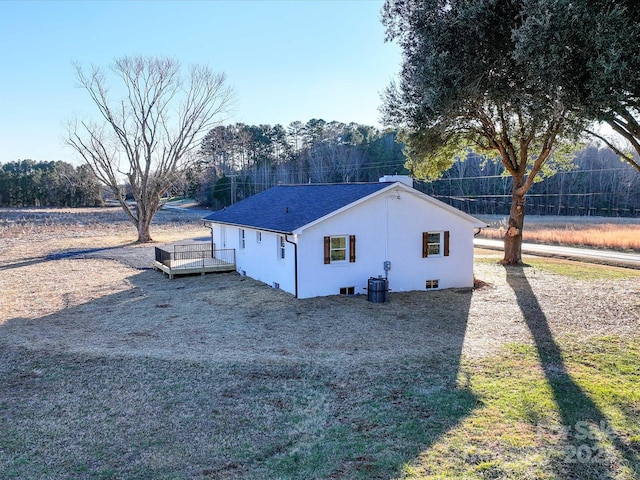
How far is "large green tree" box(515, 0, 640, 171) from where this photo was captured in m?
10.7

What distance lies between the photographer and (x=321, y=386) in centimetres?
887

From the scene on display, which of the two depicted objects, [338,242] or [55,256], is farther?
[55,256]

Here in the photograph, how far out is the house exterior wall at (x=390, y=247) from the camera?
16250 millimetres

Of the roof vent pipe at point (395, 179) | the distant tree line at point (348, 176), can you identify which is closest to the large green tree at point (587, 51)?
the roof vent pipe at point (395, 179)

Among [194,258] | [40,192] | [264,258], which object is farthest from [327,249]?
[40,192]

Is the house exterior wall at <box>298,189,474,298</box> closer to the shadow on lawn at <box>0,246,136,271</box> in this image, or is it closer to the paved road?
the paved road

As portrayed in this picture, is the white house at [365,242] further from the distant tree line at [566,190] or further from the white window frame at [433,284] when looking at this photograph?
the distant tree line at [566,190]

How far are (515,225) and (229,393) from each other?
61.9ft

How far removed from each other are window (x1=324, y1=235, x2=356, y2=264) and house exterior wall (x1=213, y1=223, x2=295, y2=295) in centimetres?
141

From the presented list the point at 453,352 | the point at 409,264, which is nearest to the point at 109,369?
the point at 453,352

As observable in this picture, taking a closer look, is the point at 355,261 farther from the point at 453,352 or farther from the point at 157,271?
the point at 157,271

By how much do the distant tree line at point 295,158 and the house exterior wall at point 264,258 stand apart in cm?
4396

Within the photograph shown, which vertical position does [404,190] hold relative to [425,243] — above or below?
above

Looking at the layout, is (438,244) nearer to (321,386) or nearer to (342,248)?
(342,248)
